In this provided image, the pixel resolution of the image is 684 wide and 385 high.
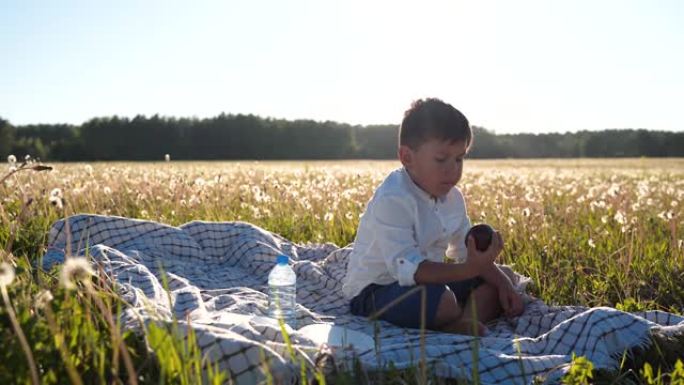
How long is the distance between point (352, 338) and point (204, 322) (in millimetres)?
682

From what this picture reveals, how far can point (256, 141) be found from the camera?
8125 centimetres

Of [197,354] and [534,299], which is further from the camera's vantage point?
[534,299]

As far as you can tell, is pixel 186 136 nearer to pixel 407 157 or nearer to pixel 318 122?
pixel 318 122

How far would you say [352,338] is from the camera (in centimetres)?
327

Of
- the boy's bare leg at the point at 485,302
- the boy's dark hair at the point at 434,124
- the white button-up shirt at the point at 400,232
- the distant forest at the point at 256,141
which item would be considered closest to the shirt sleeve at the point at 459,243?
the white button-up shirt at the point at 400,232

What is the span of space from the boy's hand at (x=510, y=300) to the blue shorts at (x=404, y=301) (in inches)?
9.5

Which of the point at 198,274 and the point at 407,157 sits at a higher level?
the point at 407,157

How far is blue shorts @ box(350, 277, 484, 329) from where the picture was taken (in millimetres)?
3829

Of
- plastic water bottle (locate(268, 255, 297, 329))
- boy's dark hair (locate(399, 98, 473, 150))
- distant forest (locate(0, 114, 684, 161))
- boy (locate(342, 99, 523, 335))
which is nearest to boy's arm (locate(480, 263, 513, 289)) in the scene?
boy (locate(342, 99, 523, 335))

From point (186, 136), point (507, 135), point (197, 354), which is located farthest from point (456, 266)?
point (507, 135)

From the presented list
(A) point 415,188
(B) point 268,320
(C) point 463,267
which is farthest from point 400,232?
(B) point 268,320

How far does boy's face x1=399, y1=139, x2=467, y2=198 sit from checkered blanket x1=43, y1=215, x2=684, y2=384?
81 centimetres

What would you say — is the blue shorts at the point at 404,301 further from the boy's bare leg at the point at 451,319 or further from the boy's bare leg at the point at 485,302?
the boy's bare leg at the point at 485,302

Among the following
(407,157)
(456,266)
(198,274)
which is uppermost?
(407,157)
